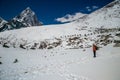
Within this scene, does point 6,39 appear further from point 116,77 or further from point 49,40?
point 116,77

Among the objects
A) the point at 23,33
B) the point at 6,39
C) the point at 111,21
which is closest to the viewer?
the point at 6,39


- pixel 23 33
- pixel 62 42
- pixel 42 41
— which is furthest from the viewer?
pixel 23 33

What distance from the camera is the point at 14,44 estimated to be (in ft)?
163

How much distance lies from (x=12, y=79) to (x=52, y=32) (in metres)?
45.8

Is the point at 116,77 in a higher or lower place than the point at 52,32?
lower

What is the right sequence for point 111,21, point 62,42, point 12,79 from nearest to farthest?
point 12,79 → point 62,42 → point 111,21

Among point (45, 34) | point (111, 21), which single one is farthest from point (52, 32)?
point (111, 21)

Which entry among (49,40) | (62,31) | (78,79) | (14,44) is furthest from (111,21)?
(78,79)

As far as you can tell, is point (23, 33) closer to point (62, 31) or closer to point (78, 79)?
point (62, 31)

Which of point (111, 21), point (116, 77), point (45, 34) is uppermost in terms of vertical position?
point (111, 21)

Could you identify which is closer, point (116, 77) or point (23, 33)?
point (116, 77)

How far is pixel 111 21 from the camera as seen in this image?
208 ft

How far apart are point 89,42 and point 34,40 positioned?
20433mm

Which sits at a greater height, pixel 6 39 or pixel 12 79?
pixel 6 39
